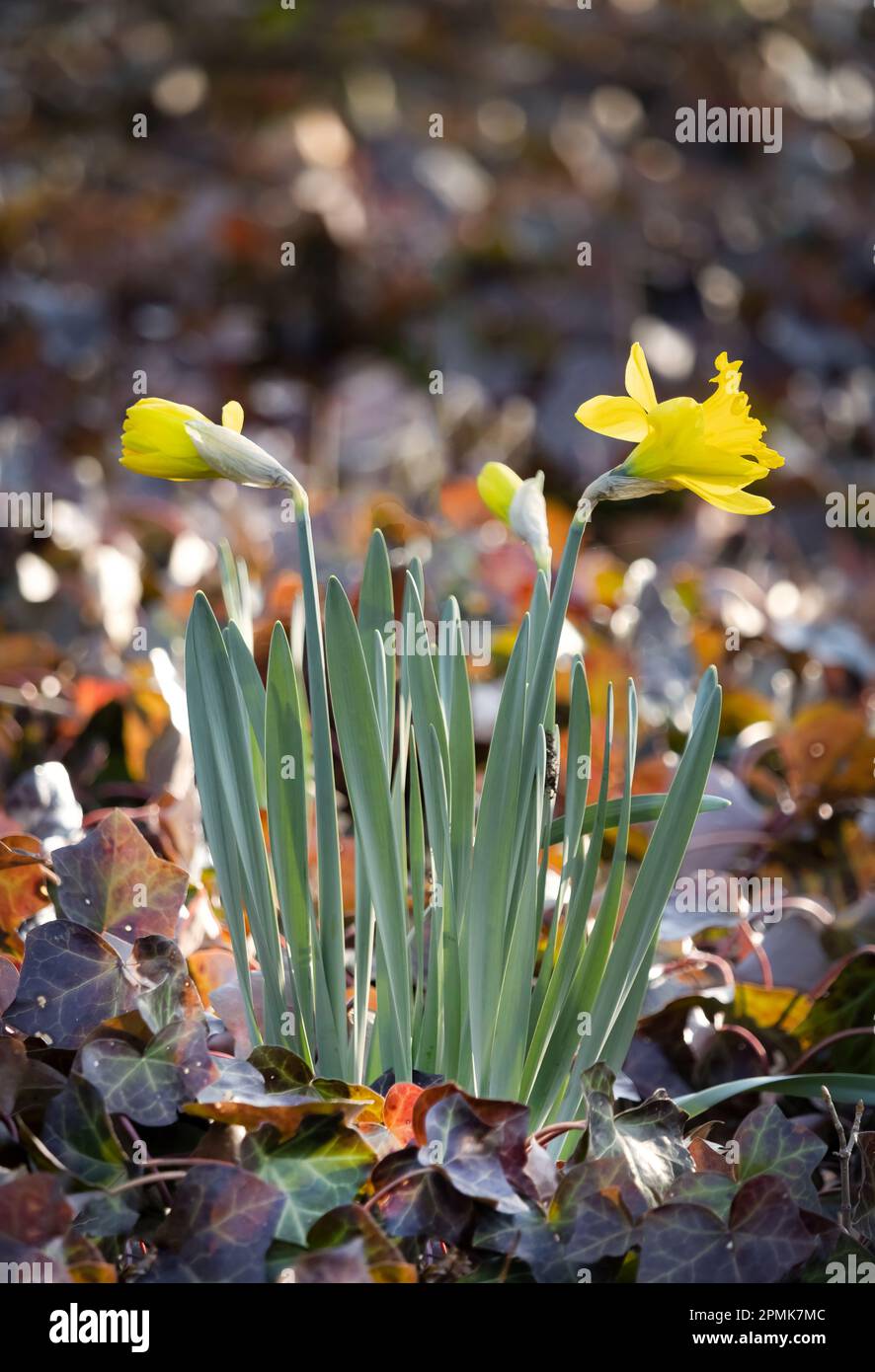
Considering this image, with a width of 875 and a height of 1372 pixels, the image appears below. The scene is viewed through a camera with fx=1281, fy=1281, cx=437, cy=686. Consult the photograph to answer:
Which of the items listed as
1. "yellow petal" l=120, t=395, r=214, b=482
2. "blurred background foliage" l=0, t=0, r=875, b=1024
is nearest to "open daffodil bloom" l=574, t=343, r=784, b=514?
"yellow petal" l=120, t=395, r=214, b=482

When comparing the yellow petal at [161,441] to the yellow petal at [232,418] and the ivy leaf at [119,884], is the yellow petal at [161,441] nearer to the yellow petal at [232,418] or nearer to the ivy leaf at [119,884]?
the yellow petal at [232,418]

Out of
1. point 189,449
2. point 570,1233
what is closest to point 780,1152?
point 570,1233

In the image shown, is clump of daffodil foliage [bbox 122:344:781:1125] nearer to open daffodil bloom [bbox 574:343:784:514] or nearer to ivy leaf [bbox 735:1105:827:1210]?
open daffodil bloom [bbox 574:343:784:514]

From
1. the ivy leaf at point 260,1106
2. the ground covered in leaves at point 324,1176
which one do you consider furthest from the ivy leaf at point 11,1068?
the ivy leaf at point 260,1106

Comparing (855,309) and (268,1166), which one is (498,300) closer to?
(855,309)
